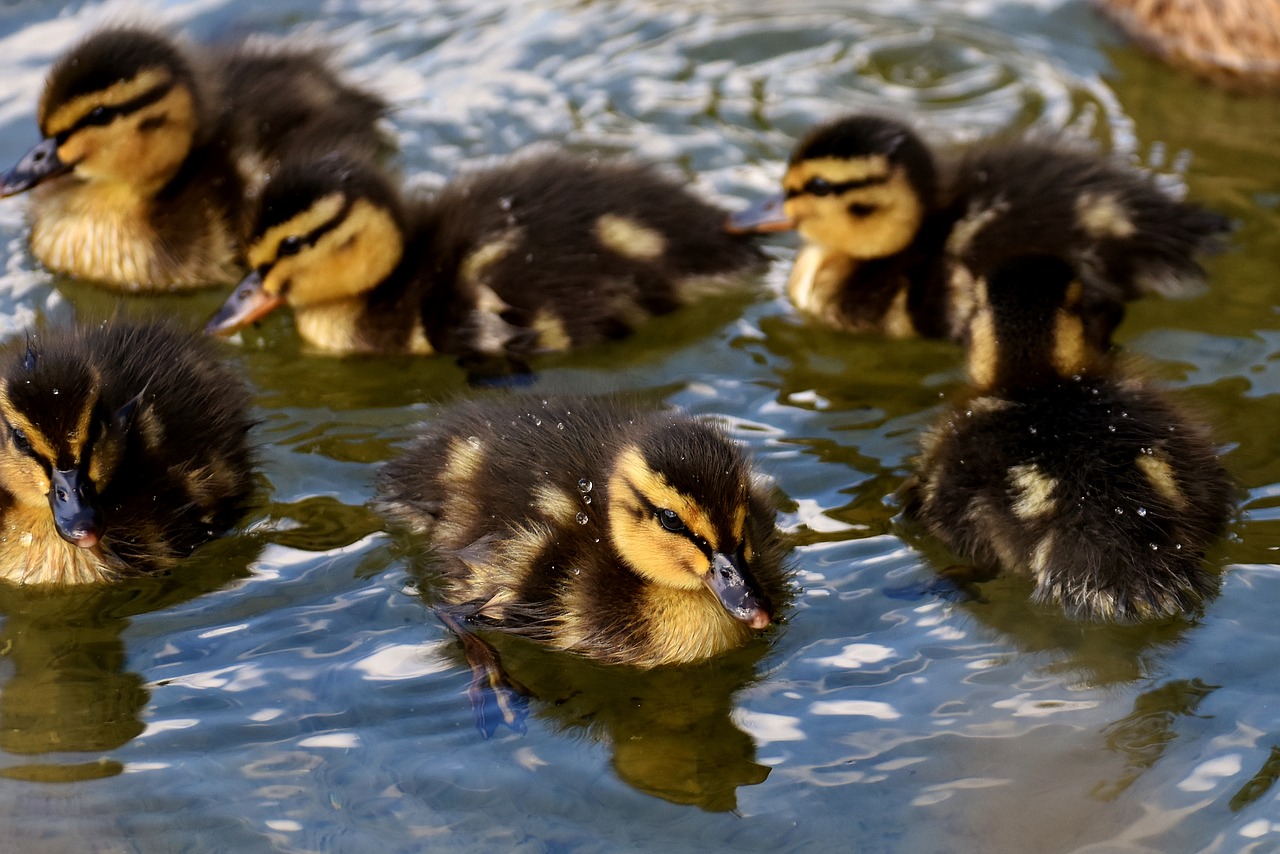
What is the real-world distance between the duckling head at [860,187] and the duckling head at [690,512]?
4.13ft

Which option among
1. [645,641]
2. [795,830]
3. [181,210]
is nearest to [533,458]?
[645,641]

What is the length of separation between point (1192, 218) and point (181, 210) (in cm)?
246

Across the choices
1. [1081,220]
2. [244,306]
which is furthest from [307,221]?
[1081,220]

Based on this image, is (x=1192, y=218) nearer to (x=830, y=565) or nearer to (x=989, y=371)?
(x=989, y=371)

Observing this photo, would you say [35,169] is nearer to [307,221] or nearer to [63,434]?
[307,221]

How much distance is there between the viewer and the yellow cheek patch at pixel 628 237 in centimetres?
373

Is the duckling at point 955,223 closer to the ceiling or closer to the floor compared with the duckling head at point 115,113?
closer to the floor

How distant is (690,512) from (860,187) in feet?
4.70

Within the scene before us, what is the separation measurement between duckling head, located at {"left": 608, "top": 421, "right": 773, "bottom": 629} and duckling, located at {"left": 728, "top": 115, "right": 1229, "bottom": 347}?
1.23m

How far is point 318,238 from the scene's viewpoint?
365 centimetres

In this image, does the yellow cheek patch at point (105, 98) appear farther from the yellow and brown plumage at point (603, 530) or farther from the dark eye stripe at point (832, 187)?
the dark eye stripe at point (832, 187)

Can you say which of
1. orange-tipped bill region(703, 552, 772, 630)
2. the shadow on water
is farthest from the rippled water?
orange-tipped bill region(703, 552, 772, 630)

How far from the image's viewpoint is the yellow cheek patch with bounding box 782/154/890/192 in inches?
146

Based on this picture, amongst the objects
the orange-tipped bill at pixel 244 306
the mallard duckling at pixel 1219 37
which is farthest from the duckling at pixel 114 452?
the mallard duckling at pixel 1219 37
